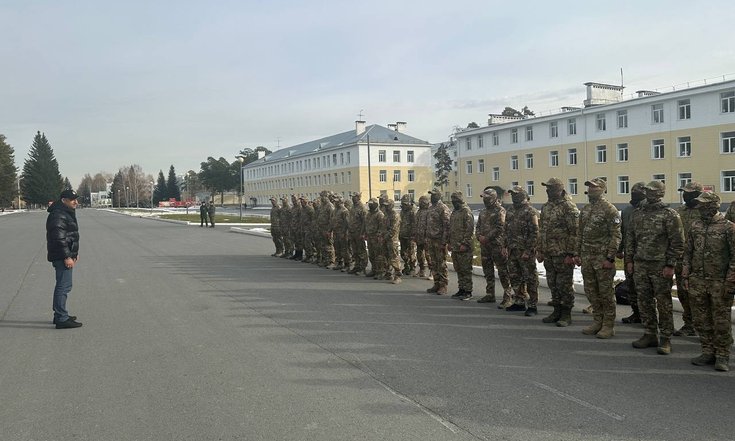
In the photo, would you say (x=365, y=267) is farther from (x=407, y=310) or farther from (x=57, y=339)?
(x=57, y=339)

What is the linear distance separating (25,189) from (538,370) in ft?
461

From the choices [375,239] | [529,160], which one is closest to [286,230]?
[375,239]

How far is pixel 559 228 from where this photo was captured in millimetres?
7832

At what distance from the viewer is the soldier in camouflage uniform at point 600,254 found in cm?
706

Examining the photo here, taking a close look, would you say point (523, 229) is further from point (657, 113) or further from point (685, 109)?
point (657, 113)

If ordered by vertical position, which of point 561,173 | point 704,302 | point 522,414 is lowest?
point 522,414

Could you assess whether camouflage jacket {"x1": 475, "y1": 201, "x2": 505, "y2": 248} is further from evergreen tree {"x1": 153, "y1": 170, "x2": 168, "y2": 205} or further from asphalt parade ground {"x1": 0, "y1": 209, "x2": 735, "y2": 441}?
evergreen tree {"x1": 153, "y1": 170, "x2": 168, "y2": 205}

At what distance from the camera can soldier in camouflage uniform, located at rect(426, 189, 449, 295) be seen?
10.5 m

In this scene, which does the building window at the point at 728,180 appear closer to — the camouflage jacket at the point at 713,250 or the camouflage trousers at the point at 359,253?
the camouflage trousers at the point at 359,253

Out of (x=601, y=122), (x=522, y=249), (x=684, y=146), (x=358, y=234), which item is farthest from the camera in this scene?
(x=601, y=122)

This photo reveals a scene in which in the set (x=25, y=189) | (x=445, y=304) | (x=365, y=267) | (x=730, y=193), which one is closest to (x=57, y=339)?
(x=445, y=304)

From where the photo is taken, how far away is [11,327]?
313 inches

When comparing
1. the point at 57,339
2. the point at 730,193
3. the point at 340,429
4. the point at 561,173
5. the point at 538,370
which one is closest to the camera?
the point at 340,429

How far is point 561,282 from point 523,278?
3.49 feet
